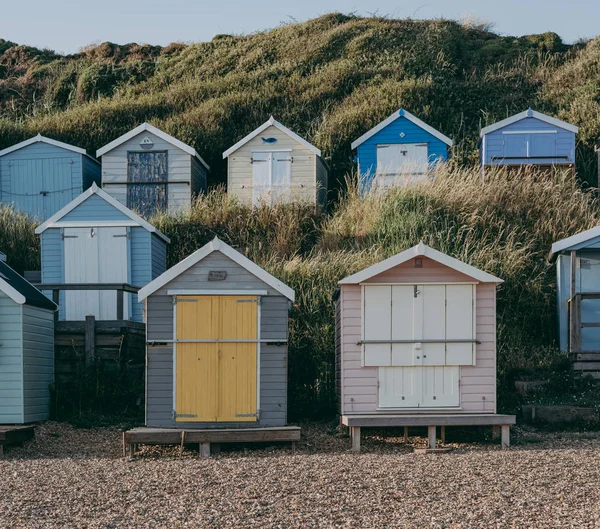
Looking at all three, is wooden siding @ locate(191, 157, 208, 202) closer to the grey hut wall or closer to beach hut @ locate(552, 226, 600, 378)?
beach hut @ locate(552, 226, 600, 378)

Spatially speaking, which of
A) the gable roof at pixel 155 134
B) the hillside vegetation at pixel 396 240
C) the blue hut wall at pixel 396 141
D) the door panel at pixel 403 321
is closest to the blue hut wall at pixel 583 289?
the hillside vegetation at pixel 396 240

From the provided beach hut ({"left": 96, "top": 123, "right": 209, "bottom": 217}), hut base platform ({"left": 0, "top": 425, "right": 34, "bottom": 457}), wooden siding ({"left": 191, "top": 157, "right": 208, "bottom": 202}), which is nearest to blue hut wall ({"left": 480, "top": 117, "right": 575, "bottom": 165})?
wooden siding ({"left": 191, "top": 157, "right": 208, "bottom": 202})

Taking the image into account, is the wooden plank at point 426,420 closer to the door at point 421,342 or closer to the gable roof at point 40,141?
the door at point 421,342

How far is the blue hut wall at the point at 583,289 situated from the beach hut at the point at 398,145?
7855mm

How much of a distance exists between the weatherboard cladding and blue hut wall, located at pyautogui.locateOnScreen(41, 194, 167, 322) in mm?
4840

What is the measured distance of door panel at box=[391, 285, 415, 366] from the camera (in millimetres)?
12375

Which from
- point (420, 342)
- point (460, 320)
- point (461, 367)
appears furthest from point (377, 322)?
point (461, 367)

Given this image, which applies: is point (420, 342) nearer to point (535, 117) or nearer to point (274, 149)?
point (274, 149)

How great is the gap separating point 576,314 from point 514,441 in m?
3.55

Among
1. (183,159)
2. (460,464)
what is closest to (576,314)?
(460,464)

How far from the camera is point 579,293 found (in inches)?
587

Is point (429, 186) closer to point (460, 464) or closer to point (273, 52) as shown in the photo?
point (460, 464)

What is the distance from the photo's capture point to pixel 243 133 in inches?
1134

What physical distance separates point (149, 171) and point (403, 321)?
12.4 metres
